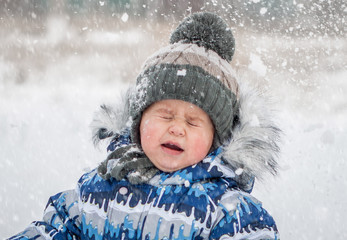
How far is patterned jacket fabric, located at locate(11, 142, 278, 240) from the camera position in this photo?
117 centimetres

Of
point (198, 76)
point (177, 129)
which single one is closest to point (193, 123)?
point (177, 129)

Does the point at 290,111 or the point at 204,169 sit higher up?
the point at 204,169

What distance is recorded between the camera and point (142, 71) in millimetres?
1466

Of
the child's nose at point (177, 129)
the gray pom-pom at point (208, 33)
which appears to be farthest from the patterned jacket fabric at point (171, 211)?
the gray pom-pom at point (208, 33)

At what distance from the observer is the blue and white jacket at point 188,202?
3.85ft

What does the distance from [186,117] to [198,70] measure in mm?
206

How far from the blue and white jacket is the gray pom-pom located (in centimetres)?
28

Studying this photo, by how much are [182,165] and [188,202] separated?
0.15 metres

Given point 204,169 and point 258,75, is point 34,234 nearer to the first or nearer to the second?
point 204,169

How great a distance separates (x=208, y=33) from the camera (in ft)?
4.87

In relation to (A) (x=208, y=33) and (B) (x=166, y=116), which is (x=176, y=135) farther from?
(A) (x=208, y=33)

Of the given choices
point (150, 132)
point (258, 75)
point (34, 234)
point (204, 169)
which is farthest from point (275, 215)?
point (34, 234)

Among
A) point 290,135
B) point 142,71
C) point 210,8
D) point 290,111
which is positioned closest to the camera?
point 142,71

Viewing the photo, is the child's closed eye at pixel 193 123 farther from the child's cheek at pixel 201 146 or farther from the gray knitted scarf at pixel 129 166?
the gray knitted scarf at pixel 129 166
